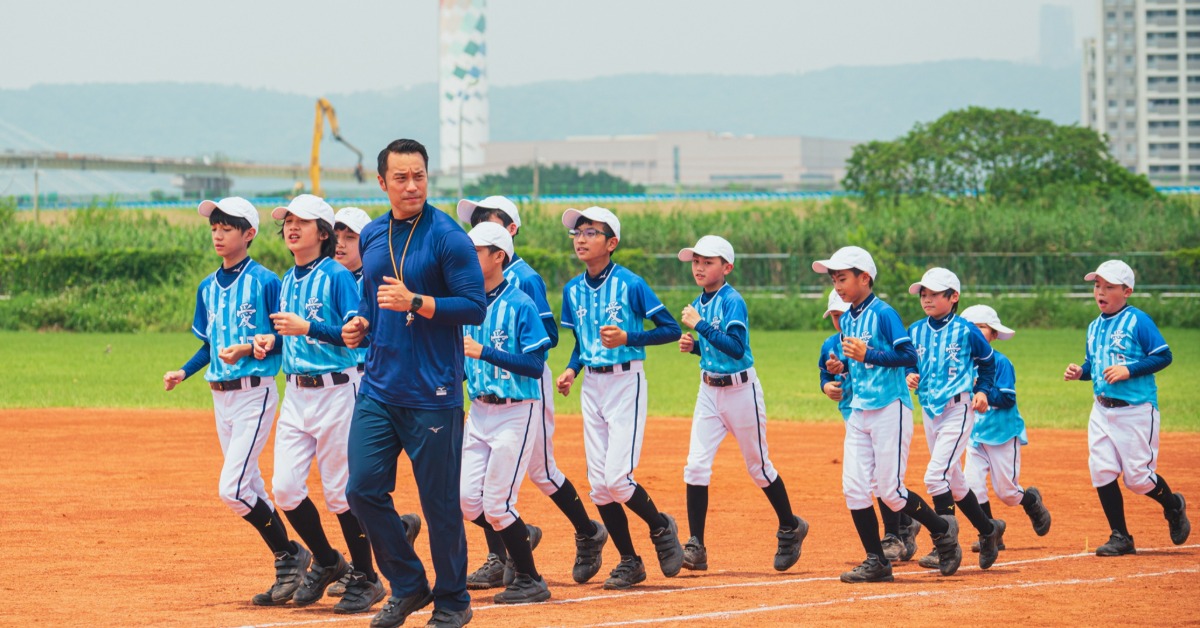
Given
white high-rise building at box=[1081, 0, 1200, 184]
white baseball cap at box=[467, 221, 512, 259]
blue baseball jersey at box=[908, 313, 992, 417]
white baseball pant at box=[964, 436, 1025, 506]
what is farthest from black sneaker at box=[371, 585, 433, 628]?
white high-rise building at box=[1081, 0, 1200, 184]

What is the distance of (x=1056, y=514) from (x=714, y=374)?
4488 mm

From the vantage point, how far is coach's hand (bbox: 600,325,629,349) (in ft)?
28.2

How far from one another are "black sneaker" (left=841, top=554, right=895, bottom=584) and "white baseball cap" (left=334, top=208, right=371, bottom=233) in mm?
3766

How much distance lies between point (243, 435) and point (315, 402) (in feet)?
1.66

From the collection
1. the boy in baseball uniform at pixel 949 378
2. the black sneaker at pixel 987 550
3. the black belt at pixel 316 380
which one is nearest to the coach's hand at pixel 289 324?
the black belt at pixel 316 380

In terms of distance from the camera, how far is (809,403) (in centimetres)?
2206

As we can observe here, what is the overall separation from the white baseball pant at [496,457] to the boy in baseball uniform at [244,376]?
3.64ft

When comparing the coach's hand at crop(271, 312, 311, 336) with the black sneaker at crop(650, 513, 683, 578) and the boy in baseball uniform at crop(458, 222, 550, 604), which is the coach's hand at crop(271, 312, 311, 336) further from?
the black sneaker at crop(650, 513, 683, 578)

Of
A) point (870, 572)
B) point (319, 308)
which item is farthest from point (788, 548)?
point (319, 308)

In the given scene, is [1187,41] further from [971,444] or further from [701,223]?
[971,444]

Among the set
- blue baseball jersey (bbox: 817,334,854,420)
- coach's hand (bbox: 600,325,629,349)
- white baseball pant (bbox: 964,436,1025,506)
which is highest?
coach's hand (bbox: 600,325,629,349)

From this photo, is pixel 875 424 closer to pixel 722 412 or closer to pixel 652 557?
pixel 722 412

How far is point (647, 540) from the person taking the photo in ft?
36.3

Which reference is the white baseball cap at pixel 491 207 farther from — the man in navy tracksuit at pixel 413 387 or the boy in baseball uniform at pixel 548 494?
the man in navy tracksuit at pixel 413 387
